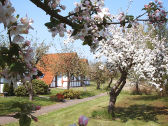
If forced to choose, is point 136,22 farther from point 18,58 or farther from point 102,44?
point 102,44

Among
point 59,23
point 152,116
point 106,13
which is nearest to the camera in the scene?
point 59,23

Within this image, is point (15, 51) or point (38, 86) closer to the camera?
point (15, 51)

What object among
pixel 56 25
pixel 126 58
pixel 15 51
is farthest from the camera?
pixel 126 58

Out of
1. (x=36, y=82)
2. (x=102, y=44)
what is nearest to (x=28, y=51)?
(x=102, y=44)

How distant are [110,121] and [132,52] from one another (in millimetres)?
4118

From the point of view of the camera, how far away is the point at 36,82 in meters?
23.5

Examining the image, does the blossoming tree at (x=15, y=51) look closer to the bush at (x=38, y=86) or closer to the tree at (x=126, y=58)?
the tree at (x=126, y=58)

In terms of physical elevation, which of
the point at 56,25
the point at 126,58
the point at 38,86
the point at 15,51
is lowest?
the point at 38,86

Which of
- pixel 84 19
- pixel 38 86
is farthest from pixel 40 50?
pixel 84 19

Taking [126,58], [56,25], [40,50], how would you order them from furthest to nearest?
1. [40,50]
2. [126,58]
3. [56,25]

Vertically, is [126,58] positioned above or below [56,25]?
above

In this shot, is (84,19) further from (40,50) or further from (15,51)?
(40,50)

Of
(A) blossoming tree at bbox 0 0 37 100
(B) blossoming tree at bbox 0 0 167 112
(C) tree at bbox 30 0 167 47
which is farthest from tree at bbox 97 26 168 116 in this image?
(A) blossoming tree at bbox 0 0 37 100

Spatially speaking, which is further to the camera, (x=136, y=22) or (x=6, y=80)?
(x=136, y=22)
